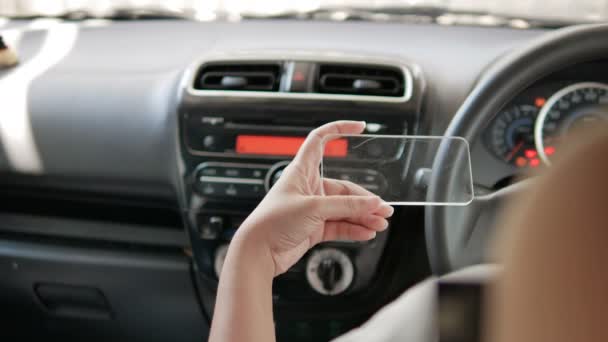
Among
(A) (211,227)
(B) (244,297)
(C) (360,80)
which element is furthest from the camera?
(A) (211,227)

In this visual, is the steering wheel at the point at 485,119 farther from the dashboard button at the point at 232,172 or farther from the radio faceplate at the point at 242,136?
the dashboard button at the point at 232,172

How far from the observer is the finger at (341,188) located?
878 millimetres

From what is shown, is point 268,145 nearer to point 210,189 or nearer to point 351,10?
point 210,189

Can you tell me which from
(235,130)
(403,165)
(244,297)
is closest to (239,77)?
(235,130)

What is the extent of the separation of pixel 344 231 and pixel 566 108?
0.51m

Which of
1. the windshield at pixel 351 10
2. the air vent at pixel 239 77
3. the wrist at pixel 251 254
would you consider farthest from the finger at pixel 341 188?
the windshield at pixel 351 10

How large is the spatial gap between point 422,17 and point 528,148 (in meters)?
0.51

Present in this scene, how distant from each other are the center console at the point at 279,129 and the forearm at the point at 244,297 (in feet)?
1.71

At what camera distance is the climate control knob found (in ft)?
4.29

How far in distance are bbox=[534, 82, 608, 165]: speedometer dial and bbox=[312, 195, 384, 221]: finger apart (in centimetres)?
42

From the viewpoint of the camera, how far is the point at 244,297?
69 centimetres

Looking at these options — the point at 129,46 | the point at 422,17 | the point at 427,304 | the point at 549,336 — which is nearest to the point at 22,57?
the point at 129,46

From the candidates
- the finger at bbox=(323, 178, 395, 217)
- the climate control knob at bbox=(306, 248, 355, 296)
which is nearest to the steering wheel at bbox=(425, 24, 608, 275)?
the finger at bbox=(323, 178, 395, 217)

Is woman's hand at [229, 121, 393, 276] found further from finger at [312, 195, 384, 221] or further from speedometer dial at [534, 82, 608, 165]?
speedometer dial at [534, 82, 608, 165]
